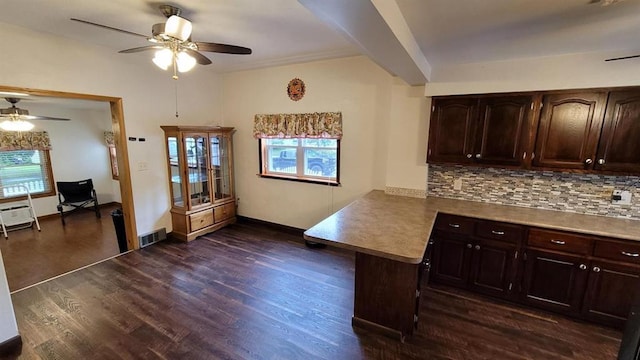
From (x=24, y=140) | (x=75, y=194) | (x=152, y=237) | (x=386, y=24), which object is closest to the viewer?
(x=386, y=24)

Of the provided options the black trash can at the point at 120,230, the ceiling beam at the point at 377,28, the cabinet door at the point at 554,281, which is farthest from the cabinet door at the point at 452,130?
the black trash can at the point at 120,230

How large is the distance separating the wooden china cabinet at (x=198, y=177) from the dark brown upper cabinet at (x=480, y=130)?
10.7 ft

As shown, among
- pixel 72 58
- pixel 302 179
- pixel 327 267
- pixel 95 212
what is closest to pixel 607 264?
pixel 327 267

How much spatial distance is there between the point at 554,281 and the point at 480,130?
1.55m

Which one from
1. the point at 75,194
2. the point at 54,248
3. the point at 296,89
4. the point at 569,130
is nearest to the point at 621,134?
the point at 569,130

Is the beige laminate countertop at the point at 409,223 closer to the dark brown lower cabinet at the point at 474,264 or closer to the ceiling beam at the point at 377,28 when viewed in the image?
the dark brown lower cabinet at the point at 474,264

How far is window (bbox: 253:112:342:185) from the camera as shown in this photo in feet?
12.4

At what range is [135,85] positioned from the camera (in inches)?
141

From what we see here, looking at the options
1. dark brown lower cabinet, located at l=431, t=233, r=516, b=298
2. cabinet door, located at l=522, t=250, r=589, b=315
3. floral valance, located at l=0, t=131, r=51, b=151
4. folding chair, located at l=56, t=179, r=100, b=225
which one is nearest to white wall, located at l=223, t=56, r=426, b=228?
dark brown lower cabinet, located at l=431, t=233, r=516, b=298

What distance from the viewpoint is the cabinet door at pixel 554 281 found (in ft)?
7.57

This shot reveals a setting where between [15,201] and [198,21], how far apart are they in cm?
576

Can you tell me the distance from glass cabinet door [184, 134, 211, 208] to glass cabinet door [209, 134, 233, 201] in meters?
0.14

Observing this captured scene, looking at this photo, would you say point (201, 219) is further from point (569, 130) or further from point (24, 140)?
point (569, 130)

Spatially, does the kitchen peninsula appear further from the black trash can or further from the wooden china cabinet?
the black trash can
